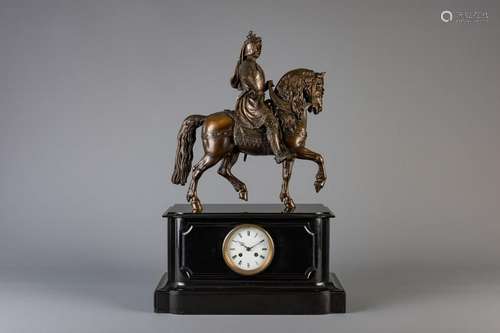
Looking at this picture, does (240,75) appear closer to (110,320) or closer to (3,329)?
(110,320)

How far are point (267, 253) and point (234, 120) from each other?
38.0 inches

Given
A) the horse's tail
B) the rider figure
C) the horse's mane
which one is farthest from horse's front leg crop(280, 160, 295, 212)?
the horse's tail

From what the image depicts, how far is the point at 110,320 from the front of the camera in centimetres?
622

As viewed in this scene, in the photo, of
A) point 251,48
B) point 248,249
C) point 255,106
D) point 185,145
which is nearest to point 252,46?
point 251,48

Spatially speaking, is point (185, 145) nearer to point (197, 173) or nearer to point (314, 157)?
point (197, 173)

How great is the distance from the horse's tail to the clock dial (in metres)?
0.63

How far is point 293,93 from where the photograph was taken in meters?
6.65

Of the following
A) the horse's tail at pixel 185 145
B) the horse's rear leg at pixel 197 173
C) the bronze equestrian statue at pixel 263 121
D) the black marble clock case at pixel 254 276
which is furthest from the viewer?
the horse's tail at pixel 185 145

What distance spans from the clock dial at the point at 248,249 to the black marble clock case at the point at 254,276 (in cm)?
4

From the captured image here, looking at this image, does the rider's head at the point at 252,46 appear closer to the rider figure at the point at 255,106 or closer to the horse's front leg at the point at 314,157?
the rider figure at the point at 255,106

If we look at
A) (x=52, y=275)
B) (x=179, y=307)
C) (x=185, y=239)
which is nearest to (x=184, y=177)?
(x=185, y=239)

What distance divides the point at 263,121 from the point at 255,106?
0.40 ft

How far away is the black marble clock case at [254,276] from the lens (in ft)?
21.3

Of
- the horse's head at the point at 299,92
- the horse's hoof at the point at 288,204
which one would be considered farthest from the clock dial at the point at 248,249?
the horse's head at the point at 299,92
